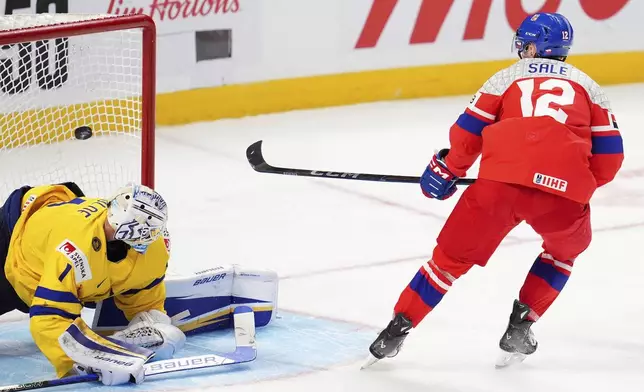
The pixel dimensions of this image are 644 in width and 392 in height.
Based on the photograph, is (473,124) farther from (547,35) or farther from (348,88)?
(348,88)

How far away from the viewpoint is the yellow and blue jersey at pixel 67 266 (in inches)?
128

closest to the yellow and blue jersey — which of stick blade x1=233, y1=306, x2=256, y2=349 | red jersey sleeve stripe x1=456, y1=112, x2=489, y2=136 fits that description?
stick blade x1=233, y1=306, x2=256, y2=349

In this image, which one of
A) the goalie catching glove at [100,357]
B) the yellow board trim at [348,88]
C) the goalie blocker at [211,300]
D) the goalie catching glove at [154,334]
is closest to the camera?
the goalie catching glove at [100,357]

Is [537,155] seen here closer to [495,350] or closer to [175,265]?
[495,350]

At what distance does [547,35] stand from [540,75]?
13 centimetres

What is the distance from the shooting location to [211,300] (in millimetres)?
3768

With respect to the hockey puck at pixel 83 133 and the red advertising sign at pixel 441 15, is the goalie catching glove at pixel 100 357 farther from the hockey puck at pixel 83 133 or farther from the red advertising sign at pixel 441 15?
the red advertising sign at pixel 441 15

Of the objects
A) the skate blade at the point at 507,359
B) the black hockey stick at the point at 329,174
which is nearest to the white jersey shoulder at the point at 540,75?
the black hockey stick at the point at 329,174

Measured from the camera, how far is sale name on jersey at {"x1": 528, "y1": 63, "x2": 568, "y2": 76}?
3.33 meters

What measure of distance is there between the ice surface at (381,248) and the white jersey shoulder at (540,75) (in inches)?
31.8

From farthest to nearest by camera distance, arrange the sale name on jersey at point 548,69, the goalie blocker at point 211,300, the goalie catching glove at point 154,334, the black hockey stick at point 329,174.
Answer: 1. the black hockey stick at point 329,174
2. the goalie blocker at point 211,300
3. the goalie catching glove at point 154,334
4. the sale name on jersey at point 548,69

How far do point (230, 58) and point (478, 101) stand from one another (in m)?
3.38

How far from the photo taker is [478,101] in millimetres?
3312

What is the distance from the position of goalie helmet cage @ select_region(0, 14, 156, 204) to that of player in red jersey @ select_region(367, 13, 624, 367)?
112 centimetres
